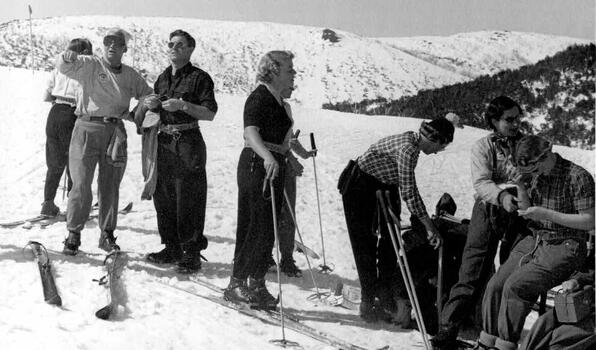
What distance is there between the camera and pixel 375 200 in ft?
16.0

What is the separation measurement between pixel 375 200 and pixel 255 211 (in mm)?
823

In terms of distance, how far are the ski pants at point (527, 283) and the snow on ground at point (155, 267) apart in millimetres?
703

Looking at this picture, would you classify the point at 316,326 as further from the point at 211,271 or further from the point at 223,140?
the point at 223,140

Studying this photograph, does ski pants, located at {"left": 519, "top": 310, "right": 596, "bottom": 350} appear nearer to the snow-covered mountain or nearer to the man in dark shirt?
the man in dark shirt

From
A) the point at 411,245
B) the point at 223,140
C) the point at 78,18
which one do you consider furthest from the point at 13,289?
the point at 78,18

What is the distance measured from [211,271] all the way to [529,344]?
8.31 ft

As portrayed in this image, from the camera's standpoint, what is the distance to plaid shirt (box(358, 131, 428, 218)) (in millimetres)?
4566

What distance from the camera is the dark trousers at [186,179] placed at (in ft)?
17.6

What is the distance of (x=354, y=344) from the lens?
4.33m

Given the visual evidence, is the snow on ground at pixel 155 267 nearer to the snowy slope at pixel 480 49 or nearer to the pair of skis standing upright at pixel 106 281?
the pair of skis standing upright at pixel 106 281

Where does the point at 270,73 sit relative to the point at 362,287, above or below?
above

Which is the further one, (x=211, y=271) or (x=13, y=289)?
(x=211, y=271)

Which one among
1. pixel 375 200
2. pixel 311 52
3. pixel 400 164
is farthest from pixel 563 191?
pixel 311 52

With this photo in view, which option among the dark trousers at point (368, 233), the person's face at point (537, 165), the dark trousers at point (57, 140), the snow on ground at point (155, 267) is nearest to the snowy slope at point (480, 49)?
the snow on ground at point (155, 267)
